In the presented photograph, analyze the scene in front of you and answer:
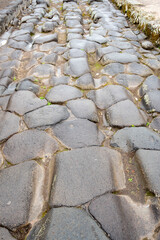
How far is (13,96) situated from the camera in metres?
2.47

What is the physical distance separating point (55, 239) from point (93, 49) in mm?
3575

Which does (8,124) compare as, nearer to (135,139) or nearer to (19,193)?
(19,193)

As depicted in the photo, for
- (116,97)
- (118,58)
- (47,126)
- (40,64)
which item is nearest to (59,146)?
(47,126)

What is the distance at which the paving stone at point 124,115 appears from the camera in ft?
6.83

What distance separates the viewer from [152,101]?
235 centimetres

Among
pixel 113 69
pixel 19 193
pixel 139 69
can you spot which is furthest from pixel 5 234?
pixel 139 69

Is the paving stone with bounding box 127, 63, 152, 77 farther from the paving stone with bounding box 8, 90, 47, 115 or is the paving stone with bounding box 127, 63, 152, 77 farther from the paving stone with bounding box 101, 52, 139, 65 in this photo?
the paving stone with bounding box 8, 90, 47, 115

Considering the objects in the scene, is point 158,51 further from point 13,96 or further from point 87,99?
point 13,96

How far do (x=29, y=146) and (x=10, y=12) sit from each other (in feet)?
17.8

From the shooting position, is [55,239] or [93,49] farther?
[93,49]

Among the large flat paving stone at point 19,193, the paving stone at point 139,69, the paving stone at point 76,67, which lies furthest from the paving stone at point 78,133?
the paving stone at point 139,69

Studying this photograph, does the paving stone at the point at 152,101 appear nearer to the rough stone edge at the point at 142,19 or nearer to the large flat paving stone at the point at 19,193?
the large flat paving stone at the point at 19,193

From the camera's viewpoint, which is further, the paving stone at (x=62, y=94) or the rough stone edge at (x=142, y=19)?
the rough stone edge at (x=142, y=19)

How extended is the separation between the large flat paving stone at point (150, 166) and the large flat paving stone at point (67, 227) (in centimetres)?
61
